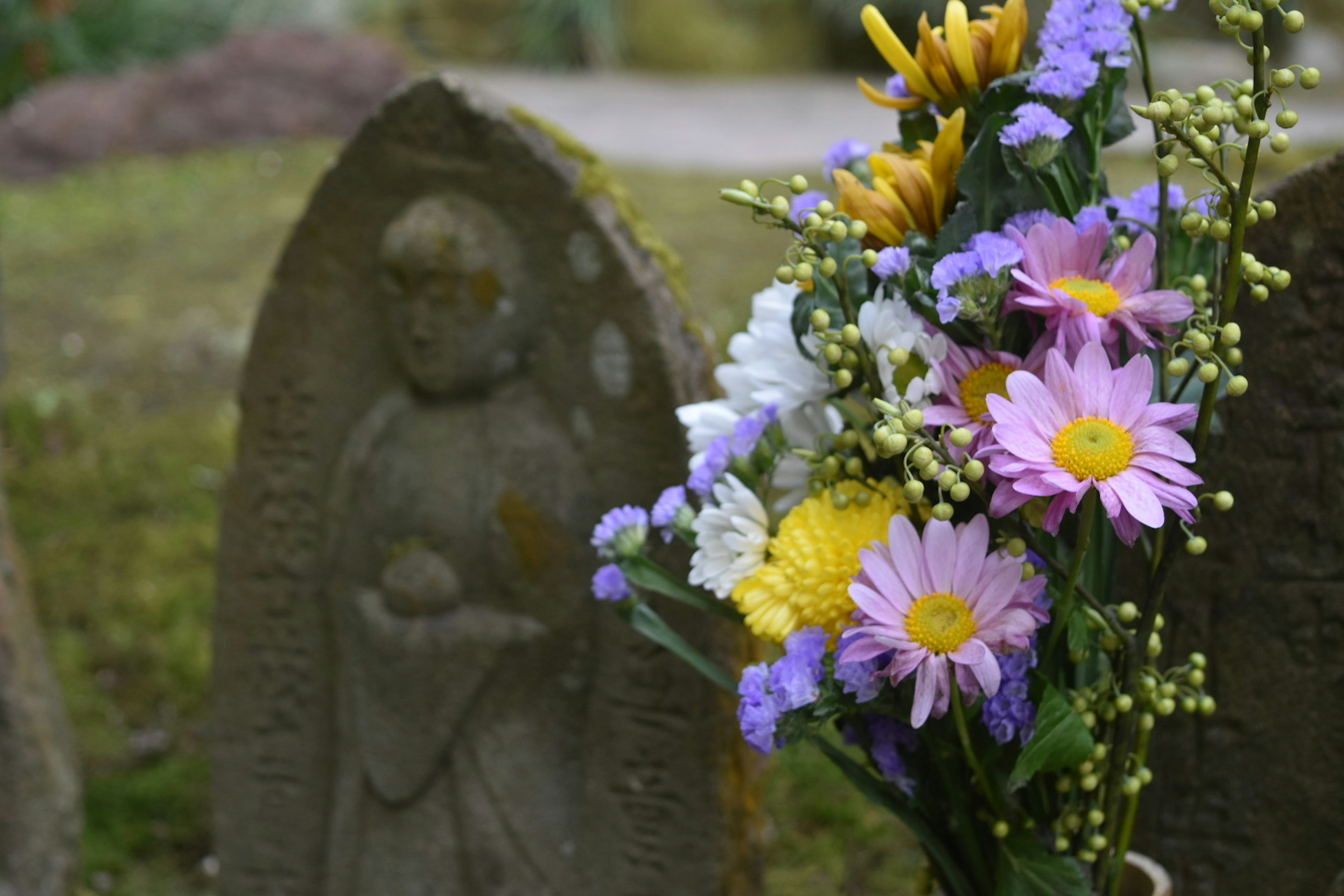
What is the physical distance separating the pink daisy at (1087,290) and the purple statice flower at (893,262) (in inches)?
3.2

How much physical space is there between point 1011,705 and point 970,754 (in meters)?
0.05

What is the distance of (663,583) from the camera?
1205 millimetres

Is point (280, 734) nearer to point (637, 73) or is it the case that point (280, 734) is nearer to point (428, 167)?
point (428, 167)

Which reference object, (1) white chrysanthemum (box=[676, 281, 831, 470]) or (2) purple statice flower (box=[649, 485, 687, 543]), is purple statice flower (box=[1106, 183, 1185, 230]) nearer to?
(1) white chrysanthemum (box=[676, 281, 831, 470])

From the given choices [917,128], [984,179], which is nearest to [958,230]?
[984,179]

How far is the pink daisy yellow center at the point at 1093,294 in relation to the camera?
3.20 ft

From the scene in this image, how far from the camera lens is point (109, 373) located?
328 cm

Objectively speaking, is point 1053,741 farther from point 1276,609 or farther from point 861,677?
point 1276,609

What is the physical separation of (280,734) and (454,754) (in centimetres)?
28

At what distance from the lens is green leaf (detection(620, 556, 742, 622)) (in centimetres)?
120

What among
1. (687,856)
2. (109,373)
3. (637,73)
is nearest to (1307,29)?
(637,73)

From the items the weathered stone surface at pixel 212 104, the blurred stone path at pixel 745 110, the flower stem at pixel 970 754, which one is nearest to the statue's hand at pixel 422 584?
the flower stem at pixel 970 754

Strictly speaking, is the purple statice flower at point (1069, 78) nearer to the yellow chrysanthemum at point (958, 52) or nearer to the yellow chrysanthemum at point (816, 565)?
the yellow chrysanthemum at point (958, 52)

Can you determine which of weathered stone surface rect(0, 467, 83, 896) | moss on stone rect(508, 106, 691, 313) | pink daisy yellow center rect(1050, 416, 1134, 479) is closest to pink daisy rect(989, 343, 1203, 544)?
pink daisy yellow center rect(1050, 416, 1134, 479)
